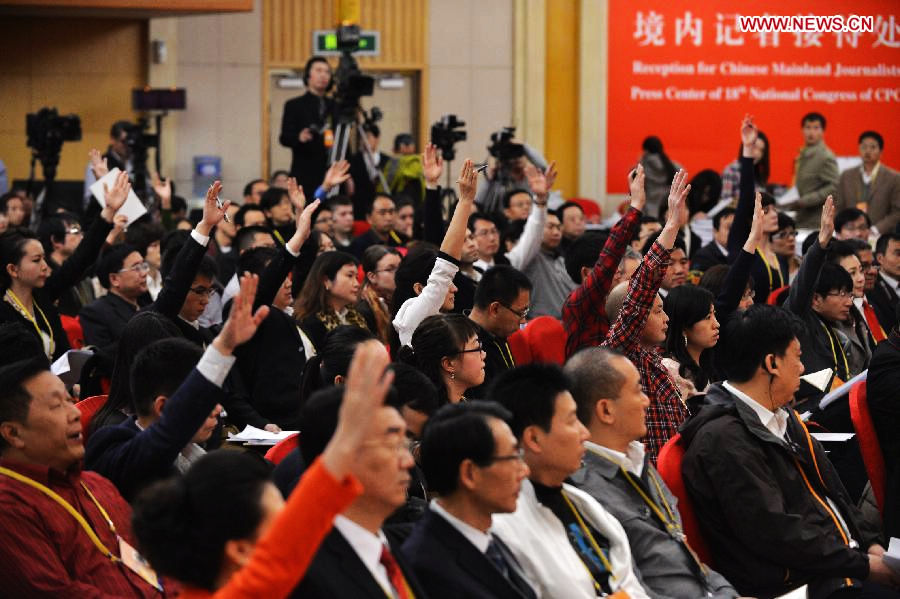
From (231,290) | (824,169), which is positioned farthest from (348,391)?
(824,169)

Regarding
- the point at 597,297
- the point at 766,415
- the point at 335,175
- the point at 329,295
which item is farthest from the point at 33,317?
the point at 766,415

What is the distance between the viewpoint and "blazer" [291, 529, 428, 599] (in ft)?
7.28

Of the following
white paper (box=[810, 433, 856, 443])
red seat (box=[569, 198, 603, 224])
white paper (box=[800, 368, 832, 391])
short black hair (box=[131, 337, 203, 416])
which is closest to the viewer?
short black hair (box=[131, 337, 203, 416])

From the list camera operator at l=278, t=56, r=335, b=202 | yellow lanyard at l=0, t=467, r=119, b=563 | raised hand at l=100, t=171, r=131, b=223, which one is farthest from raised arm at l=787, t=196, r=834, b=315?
camera operator at l=278, t=56, r=335, b=202

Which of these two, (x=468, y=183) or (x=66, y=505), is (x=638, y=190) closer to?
(x=468, y=183)

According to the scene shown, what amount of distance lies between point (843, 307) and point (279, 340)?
2368 millimetres

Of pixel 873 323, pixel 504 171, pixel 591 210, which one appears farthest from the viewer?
pixel 591 210

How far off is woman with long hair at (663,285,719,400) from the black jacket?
3.37 ft

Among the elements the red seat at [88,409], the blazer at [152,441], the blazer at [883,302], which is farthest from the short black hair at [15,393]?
the blazer at [883,302]

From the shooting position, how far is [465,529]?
8.39ft

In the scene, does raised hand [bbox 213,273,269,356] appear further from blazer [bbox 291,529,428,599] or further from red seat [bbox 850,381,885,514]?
red seat [bbox 850,381,885,514]

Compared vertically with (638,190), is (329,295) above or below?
below

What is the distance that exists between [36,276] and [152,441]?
2.84m

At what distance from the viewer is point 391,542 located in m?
2.58
